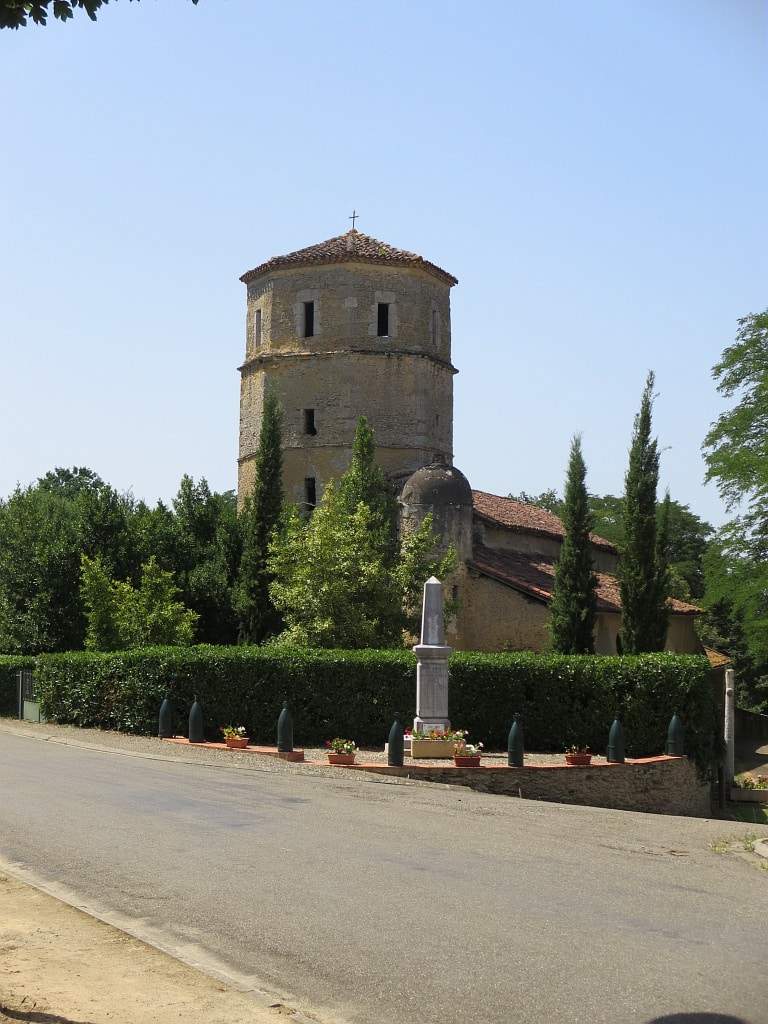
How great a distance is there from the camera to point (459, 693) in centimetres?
2748

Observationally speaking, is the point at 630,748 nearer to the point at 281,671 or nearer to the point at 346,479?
the point at 281,671

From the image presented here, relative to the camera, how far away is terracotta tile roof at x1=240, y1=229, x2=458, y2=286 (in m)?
42.6

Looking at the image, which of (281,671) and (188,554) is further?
(188,554)

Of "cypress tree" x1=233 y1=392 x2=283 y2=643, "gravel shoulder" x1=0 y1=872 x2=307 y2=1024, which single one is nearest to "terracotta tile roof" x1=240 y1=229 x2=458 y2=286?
"cypress tree" x1=233 y1=392 x2=283 y2=643

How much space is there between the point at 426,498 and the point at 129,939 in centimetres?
2878

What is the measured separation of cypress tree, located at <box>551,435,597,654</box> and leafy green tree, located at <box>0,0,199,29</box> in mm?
29251

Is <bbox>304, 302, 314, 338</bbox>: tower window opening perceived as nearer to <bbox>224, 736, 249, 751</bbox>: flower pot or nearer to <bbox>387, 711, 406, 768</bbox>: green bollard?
<bbox>224, 736, 249, 751</bbox>: flower pot

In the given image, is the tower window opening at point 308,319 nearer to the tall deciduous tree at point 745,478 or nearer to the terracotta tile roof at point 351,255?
the terracotta tile roof at point 351,255

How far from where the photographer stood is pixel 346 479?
3800 centimetres

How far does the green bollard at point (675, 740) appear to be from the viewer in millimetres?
25625

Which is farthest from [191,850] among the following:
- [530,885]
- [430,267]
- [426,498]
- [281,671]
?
[430,267]

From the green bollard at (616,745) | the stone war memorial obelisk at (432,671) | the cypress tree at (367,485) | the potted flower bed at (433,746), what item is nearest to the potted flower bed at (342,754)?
the potted flower bed at (433,746)

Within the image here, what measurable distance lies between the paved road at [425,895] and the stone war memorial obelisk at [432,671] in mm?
7435

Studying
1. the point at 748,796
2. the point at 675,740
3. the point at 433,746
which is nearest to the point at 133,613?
the point at 433,746
